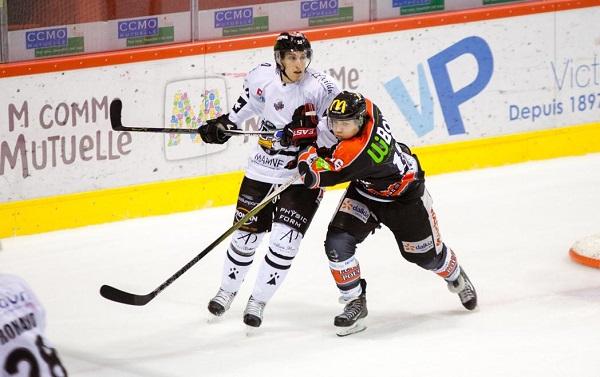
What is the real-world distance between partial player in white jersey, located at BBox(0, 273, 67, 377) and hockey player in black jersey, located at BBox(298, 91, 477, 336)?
255 cm

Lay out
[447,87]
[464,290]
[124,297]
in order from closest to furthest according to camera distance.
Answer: [124,297] → [464,290] → [447,87]

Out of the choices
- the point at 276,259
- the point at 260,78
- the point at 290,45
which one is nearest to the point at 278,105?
the point at 260,78

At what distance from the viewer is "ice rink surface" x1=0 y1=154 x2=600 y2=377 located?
5539 millimetres

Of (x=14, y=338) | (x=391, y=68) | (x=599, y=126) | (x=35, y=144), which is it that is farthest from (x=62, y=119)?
(x=14, y=338)

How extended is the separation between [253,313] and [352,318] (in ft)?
1.39

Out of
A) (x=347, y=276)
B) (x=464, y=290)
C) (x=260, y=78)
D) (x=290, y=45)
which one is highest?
(x=290, y=45)

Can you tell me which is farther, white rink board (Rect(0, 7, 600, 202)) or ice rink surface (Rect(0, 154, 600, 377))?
white rink board (Rect(0, 7, 600, 202))

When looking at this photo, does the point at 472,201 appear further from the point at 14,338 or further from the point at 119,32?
the point at 14,338

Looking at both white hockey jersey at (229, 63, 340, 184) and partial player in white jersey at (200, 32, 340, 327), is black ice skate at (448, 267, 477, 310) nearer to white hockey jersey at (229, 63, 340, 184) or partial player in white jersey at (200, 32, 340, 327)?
partial player in white jersey at (200, 32, 340, 327)

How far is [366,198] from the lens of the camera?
5.91 m

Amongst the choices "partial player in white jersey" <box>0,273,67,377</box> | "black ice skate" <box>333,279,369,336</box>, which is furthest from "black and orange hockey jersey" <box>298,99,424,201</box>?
"partial player in white jersey" <box>0,273,67,377</box>

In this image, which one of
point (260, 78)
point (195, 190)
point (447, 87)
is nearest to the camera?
point (260, 78)

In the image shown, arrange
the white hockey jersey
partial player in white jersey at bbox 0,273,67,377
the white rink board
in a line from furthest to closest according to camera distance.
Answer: the white rink board → the white hockey jersey → partial player in white jersey at bbox 0,273,67,377

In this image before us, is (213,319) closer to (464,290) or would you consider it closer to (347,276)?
(347,276)
